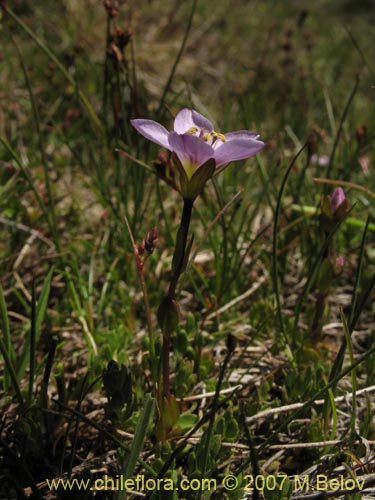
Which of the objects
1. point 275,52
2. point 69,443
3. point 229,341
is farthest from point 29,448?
point 275,52

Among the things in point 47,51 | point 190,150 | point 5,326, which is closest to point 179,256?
point 190,150

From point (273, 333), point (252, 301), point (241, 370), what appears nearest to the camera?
point (241, 370)

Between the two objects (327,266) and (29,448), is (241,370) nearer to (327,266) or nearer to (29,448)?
(327,266)

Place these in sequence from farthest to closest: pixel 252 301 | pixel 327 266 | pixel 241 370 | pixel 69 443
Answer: pixel 252 301
pixel 241 370
pixel 327 266
pixel 69 443

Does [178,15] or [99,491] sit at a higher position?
[178,15]

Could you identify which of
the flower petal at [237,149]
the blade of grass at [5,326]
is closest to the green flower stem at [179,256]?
the flower petal at [237,149]
